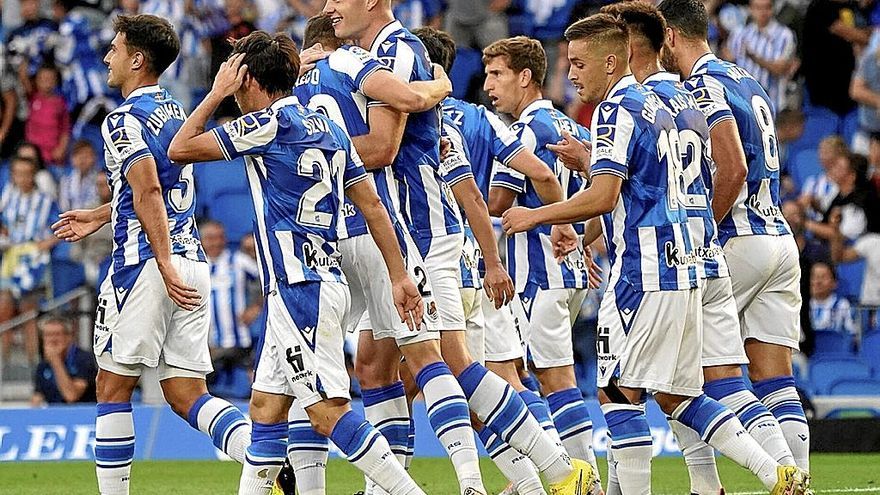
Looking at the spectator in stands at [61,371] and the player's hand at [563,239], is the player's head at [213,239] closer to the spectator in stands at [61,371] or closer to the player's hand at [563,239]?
the spectator in stands at [61,371]

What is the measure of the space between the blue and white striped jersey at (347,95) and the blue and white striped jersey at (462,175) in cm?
44

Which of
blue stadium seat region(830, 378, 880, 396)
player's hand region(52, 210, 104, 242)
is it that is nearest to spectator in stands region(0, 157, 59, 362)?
player's hand region(52, 210, 104, 242)

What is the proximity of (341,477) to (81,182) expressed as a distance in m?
6.75

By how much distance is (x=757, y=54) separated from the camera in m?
17.5

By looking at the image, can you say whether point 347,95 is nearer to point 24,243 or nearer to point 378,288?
point 378,288

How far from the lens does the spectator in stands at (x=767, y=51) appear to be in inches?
687

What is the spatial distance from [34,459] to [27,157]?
186 inches

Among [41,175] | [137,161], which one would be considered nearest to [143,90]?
[137,161]

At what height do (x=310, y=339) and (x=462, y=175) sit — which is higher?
(x=462, y=175)

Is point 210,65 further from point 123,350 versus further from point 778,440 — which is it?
point 778,440

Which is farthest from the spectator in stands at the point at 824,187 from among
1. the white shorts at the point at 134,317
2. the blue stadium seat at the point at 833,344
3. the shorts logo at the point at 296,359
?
the shorts logo at the point at 296,359

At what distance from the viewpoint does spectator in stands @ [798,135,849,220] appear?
15.7 meters

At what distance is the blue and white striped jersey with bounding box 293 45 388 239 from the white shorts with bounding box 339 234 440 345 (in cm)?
9

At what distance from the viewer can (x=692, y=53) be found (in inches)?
323
